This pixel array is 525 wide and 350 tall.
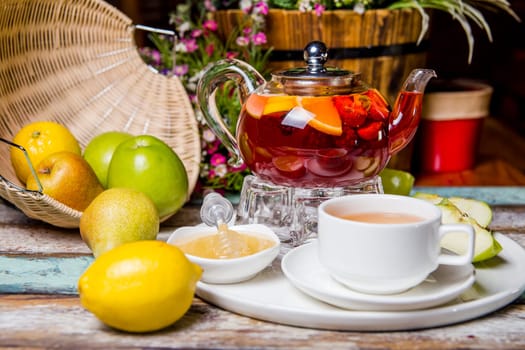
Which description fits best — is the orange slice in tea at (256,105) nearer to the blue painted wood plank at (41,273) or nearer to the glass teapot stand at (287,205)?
the glass teapot stand at (287,205)

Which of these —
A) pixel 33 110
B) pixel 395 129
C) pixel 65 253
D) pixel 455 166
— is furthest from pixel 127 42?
pixel 455 166

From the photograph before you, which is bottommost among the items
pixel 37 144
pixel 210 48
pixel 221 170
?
pixel 221 170

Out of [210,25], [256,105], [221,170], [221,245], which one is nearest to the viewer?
[221,245]

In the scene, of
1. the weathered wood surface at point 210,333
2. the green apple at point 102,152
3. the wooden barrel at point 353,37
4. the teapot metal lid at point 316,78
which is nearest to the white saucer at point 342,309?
the weathered wood surface at point 210,333

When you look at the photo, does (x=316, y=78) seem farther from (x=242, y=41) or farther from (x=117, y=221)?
(x=242, y=41)

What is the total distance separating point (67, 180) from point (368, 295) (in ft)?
1.70

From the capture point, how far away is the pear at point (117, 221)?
0.93 metres

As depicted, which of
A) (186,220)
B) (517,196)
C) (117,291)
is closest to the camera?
(117,291)

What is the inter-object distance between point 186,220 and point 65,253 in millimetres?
232

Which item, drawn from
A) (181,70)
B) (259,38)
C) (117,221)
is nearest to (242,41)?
(259,38)

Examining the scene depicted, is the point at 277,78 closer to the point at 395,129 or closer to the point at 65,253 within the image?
the point at 395,129

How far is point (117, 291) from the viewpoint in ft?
2.36

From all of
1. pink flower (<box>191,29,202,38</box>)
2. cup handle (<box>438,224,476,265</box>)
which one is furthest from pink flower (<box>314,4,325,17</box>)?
cup handle (<box>438,224,476,265</box>)

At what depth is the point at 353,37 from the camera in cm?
142
